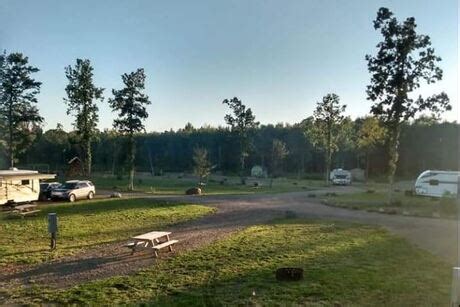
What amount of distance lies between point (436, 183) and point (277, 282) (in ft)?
87.4

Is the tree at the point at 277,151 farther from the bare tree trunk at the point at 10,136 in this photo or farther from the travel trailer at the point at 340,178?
the bare tree trunk at the point at 10,136

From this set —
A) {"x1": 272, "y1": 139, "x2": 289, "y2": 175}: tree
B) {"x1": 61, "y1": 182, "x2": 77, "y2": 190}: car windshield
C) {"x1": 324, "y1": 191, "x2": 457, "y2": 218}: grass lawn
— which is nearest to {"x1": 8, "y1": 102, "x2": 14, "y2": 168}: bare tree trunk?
{"x1": 61, "y1": 182, "x2": 77, "y2": 190}: car windshield

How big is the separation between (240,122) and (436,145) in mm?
29398

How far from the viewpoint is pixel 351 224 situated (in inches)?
797

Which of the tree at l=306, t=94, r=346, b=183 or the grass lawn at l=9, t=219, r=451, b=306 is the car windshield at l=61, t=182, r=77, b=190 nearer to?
the grass lawn at l=9, t=219, r=451, b=306

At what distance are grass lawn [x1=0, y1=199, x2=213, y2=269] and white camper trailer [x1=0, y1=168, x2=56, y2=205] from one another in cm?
226

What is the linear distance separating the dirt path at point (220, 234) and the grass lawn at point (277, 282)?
730 mm

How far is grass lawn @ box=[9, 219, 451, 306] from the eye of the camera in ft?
29.3

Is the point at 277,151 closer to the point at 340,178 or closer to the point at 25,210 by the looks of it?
the point at 340,178

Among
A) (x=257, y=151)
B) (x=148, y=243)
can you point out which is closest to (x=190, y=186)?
(x=257, y=151)

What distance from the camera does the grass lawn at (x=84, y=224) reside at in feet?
45.5

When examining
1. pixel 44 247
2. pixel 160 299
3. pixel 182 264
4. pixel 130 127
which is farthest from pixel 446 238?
pixel 130 127

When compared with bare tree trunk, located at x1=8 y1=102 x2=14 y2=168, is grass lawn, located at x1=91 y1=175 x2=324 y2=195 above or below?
below

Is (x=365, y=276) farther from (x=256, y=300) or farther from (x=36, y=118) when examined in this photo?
(x=36, y=118)
